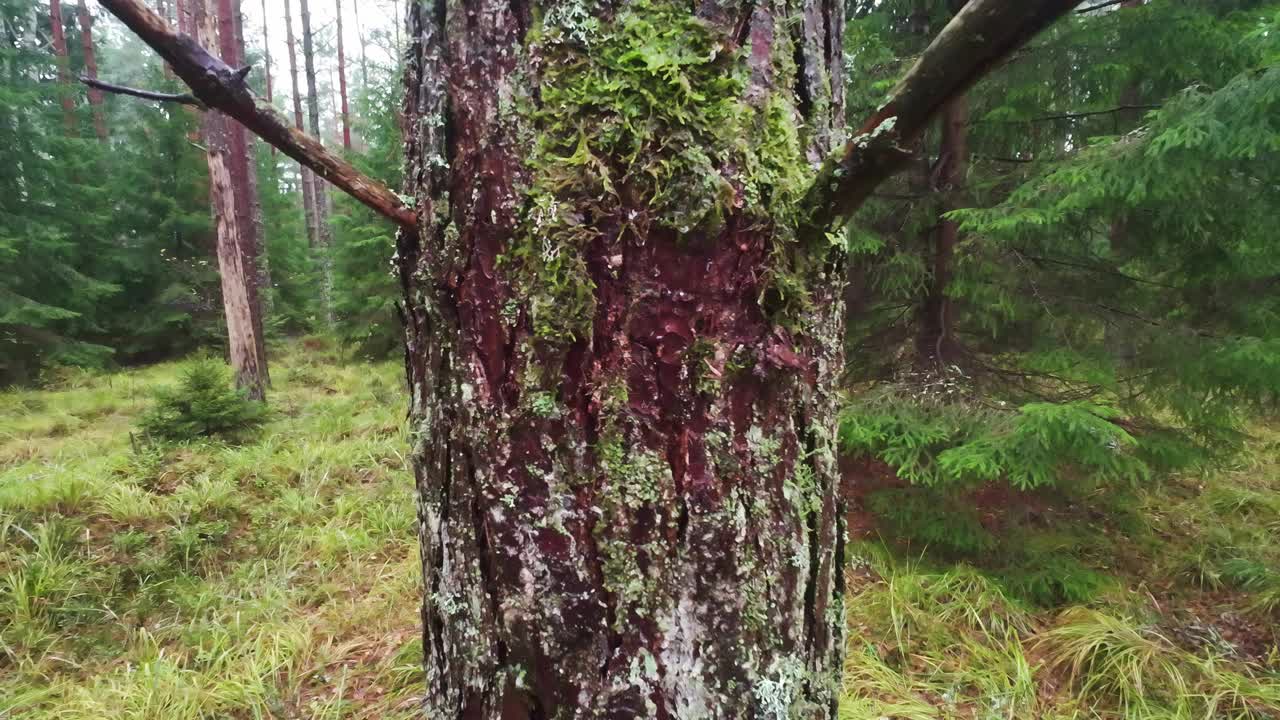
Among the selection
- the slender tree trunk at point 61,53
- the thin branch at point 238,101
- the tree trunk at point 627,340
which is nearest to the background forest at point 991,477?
Answer: the tree trunk at point 627,340

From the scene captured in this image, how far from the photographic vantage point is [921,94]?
71 cm

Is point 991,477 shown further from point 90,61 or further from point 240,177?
point 90,61

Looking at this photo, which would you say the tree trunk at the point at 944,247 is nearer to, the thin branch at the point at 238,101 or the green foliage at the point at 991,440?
the green foliage at the point at 991,440

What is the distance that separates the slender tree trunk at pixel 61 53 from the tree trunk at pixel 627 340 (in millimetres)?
15116

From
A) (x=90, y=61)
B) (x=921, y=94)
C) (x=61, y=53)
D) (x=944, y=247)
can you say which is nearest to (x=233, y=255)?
(x=944, y=247)

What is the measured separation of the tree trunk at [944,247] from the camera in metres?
3.77

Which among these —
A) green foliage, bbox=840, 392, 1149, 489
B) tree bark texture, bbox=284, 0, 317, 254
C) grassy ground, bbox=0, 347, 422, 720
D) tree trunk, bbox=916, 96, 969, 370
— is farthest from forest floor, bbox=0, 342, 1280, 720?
tree bark texture, bbox=284, 0, 317, 254

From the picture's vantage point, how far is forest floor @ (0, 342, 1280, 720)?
264 centimetres

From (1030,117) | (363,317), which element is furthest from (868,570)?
(363,317)

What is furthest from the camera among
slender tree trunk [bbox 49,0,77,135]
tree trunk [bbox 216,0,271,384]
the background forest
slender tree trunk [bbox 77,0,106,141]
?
slender tree trunk [bbox 77,0,106,141]

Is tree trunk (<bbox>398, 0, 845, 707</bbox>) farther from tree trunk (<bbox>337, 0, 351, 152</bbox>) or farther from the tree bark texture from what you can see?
the tree bark texture

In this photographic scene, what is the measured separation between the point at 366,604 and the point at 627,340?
306 cm

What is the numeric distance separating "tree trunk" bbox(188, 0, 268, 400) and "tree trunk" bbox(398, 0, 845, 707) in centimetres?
778

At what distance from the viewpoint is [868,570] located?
144 inches
